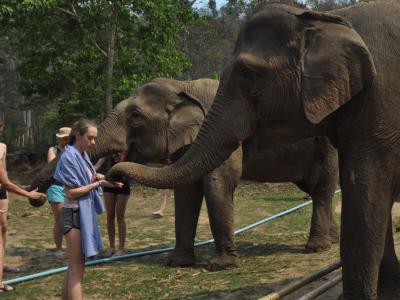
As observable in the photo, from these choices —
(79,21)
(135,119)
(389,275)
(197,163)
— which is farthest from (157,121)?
(79,21)

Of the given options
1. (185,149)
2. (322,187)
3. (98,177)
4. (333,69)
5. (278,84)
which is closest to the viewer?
(333,69)

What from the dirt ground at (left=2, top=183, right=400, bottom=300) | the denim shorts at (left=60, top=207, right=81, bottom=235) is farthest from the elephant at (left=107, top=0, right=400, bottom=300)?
the dirt ground at (left=2, top=183, right=400, bottom=300)

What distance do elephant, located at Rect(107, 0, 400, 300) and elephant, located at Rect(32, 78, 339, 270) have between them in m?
2.41

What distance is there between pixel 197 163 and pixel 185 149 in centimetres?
282

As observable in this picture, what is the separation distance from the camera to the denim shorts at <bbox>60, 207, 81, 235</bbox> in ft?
14.5

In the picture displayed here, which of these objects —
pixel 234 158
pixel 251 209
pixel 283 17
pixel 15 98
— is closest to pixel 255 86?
pixel 283 17

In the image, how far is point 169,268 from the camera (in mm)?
6547

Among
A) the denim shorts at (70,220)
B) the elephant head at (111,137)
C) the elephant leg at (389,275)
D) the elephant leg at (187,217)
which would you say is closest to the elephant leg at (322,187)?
the elephant leg at (187,217)

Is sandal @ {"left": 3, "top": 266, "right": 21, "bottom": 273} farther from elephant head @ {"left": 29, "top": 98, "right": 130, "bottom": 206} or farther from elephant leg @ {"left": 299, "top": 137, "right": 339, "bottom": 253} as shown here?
elephant leg @ {"left": 299, "top": 137, "right": 339, "bottom": 253}

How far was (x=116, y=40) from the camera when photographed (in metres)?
18.1

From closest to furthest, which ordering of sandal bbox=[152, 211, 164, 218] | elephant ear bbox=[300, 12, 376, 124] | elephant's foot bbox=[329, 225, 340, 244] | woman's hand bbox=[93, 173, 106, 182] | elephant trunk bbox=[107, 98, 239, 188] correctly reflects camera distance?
elephant ear bbox=[300, 12, 376, 124] → elephant trunk bbox=[107, 98, 239, 188] → woman's hand bbox=[93, 173, 106, 182] → elephant's foot bbox=[329, 225, 340, 244] → sandal bbox=[152, 211, 164, 218]

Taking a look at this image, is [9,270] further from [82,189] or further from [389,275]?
[389,275]

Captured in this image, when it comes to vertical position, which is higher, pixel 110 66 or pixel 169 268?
pixel 110 66

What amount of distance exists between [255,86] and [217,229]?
2.74 meters
